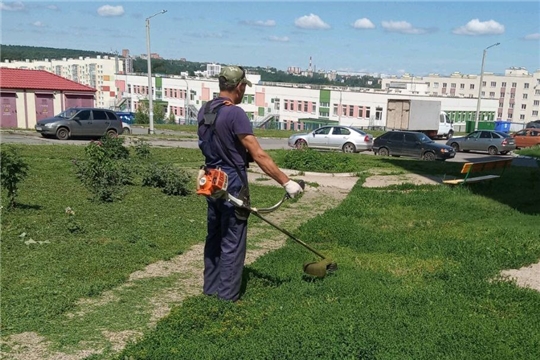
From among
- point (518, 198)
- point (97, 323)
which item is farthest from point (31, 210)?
point (518, 198)

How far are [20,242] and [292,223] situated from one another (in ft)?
13.6

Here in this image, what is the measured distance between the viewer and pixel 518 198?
36.7 feet

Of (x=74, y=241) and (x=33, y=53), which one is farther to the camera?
(x=33, y=53)

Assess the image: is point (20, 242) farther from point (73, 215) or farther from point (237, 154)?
point (237, 154)

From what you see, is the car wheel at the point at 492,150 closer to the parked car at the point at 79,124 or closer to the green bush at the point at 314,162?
the green bush at the point at 314,162

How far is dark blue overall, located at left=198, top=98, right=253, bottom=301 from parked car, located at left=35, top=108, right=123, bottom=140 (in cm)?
2027

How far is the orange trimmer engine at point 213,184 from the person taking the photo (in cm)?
441

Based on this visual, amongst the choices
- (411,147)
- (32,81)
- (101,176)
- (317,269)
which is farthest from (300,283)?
(32,81)

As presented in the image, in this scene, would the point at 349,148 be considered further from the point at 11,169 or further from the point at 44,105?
the point at 44,105

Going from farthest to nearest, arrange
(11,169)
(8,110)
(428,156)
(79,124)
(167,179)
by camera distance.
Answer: (8,110), (79,124), (428,156), (167,179), (11,169)

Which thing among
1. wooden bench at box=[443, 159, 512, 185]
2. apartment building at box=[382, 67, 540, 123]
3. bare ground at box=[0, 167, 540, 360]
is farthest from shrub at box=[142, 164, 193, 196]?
apartment building at box=[382, 67, 540, 123]

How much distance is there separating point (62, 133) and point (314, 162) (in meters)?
13.8

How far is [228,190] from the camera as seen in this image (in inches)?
180

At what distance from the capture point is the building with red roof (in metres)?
35.3
